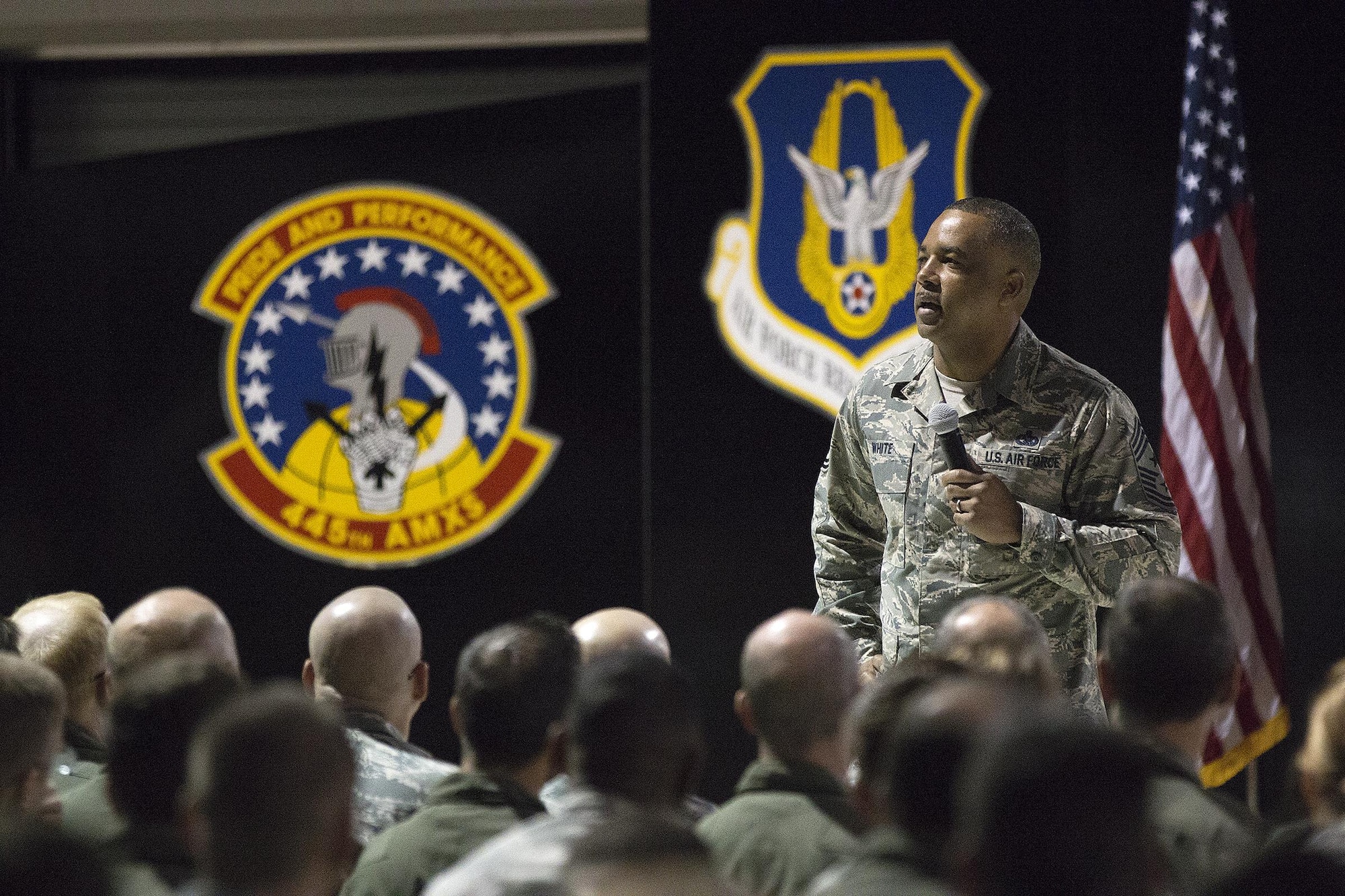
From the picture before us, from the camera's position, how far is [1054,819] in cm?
138

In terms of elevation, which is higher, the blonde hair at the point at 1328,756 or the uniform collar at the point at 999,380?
the uniform collar at the point at 999,380

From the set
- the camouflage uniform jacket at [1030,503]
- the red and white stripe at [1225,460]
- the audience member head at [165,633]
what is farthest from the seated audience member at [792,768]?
the red and white stripe at [1225,460]

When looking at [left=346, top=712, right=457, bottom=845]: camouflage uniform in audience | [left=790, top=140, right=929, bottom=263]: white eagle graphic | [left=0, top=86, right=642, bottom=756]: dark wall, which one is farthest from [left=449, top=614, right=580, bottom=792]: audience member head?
[left=0, top=86, right=642, bottom=756]: dark wall

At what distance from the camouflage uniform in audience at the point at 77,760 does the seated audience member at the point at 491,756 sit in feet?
2.50

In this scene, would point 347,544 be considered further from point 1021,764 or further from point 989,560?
point 1021,764

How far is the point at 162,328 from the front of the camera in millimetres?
6328

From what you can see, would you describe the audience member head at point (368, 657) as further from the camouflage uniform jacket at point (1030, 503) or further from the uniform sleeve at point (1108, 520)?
the uniform sleeve at point (1108, 520)

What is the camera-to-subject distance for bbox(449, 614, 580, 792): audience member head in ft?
8.07

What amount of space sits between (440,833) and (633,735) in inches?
20.6

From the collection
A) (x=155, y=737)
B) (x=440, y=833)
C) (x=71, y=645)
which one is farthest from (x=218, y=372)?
(x=155, y=737)

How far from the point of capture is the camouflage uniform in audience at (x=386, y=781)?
2.77 meters

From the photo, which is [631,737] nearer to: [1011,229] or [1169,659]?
[1169,659]

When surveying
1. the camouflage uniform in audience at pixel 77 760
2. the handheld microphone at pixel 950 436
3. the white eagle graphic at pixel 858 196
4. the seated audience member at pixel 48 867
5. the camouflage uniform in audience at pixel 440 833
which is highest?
the white eagle graphic at pixel 858 196

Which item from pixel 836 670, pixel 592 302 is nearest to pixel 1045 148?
pixel 592 302
